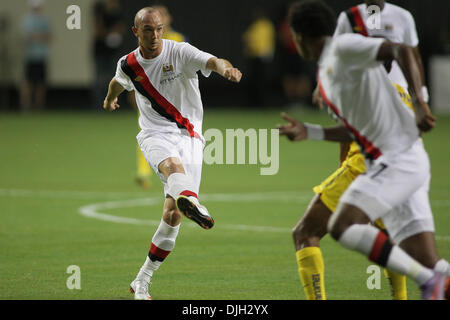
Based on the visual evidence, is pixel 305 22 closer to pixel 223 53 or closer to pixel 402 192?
pixel 402 192

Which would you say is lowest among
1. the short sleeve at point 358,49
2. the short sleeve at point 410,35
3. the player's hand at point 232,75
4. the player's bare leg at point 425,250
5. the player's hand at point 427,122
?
the player's bare leg at point 425,250

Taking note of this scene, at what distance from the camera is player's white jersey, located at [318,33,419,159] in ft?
19.2

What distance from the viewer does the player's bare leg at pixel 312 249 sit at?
21.9 feet

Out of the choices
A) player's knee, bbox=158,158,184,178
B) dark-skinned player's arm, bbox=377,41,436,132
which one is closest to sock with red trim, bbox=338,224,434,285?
dark-skinned player's arm, bbox=377,41,436,132

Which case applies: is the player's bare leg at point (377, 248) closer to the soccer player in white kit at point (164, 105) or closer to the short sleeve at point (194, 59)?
the soccer player in white kit at point (164, 105)

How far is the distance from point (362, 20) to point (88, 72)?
22836 millimetres

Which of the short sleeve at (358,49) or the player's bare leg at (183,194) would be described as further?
the player's bare leg at (183,194)

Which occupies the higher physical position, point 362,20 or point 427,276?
point 362,20

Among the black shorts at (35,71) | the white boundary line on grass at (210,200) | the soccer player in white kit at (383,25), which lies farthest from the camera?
the black shorts at (35,71)

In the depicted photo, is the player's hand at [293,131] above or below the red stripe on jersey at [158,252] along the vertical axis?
above


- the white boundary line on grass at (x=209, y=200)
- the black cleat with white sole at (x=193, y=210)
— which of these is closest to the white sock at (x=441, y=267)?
the black cleat with white sole at (x=193, y=210)

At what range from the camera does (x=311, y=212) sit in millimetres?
6789

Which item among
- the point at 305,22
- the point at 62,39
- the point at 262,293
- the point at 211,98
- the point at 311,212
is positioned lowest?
the point at 211,98
